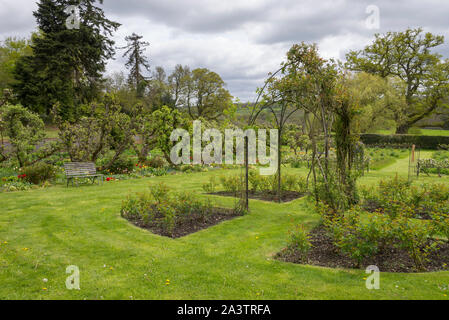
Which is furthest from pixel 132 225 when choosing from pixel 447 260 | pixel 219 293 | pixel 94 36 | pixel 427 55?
pixel 427 55

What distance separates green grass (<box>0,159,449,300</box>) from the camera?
3.57 metres

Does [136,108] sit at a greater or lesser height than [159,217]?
greater

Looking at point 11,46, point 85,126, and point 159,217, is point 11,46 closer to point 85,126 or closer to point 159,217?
point 85,126

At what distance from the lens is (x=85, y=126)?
1213 centimetres

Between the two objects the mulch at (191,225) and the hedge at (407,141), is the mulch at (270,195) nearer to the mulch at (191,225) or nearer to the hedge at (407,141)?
the mulch at (191,225)

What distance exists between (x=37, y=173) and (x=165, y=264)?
8.14 meters

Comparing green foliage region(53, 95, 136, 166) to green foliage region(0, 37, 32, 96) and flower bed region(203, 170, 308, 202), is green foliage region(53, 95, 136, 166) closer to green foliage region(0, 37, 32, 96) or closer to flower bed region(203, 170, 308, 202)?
flower bed region(203, 170, 308, 202)

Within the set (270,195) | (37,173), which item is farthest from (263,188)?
(37,173)

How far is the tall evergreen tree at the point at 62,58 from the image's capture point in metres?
22.5

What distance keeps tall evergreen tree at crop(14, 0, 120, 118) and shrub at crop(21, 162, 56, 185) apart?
47.2ft

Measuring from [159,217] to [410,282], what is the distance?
4.69 m

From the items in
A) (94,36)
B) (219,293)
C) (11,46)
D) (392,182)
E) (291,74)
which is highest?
(11,46)

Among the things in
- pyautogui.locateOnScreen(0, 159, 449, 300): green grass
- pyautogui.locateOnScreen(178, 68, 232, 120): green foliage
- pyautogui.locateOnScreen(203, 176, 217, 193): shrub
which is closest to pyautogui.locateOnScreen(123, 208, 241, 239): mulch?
pyautogui.locateOnScreen(0, 159, 449, 300): green grass

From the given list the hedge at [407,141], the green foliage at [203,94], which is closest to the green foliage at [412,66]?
the hedge at [407,141]
